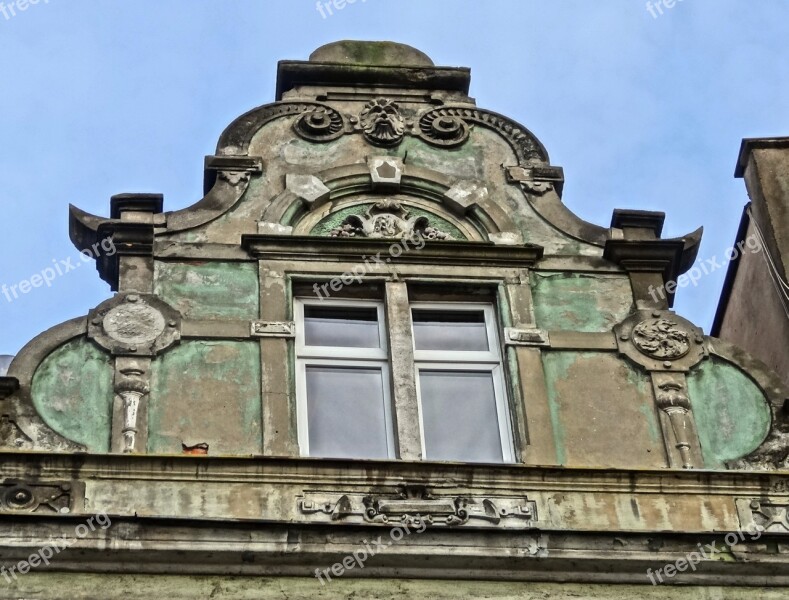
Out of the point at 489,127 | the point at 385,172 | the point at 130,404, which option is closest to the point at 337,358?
the point at 130,404

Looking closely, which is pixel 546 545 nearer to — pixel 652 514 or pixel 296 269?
pixel 652 514

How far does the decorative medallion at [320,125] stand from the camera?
43.0 feet

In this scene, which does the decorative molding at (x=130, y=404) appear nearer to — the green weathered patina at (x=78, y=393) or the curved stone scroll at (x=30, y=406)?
the green weathered patina at (x=78, y=393)

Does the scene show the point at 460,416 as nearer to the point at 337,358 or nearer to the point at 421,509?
the point at 337,358

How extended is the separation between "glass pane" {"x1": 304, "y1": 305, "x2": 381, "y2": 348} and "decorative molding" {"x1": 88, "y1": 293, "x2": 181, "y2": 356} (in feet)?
3.03

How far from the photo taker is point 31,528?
995 centimetres

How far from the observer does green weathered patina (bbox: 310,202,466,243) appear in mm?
12500

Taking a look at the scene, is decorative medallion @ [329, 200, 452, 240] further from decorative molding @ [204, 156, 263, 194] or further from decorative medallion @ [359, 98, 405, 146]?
decorative molding @ [204, 156, 263, 194]

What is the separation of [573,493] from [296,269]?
104 inches

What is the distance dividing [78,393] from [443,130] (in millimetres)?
3728

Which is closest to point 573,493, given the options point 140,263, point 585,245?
point 585,245

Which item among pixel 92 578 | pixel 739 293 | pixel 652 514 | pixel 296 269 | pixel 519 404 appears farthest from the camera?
pixel 739 293

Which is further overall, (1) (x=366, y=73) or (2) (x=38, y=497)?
(1) (x=366, y=73)

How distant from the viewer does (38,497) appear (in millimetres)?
10234
